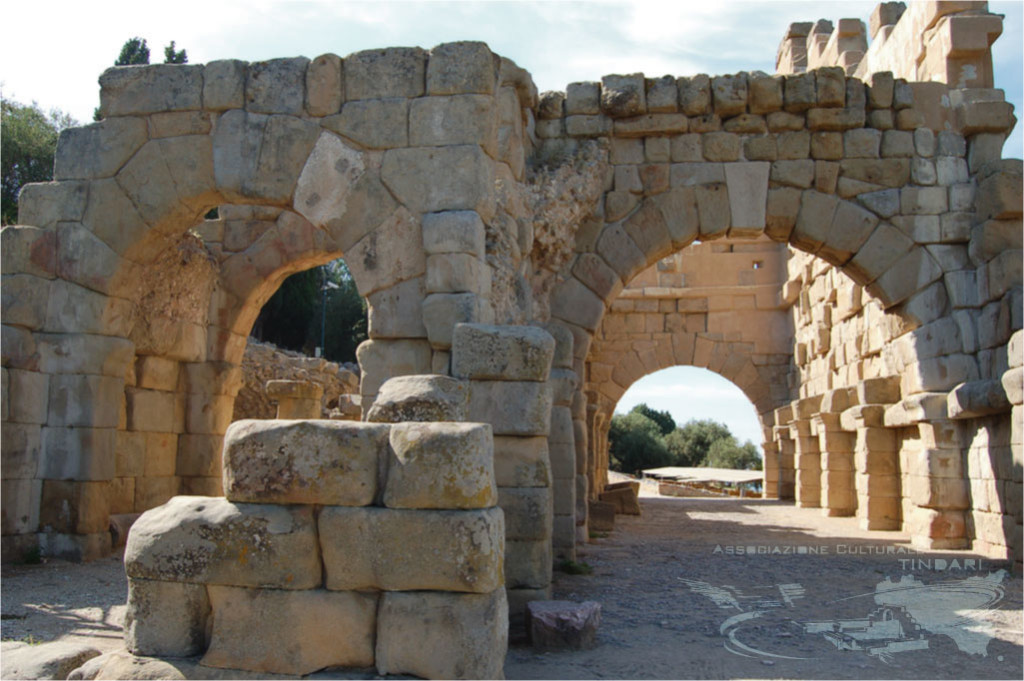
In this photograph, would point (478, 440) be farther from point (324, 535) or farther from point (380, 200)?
point (380, 200)

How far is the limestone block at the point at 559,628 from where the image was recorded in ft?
16.8

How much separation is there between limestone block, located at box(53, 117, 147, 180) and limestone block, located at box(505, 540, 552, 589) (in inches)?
190

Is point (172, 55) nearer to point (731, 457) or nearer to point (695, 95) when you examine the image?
point (695, 95)

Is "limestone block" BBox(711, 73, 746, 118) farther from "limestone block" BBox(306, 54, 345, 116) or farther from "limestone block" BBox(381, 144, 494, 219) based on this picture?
"limestone block" BBox(306, 54, 345, 116)

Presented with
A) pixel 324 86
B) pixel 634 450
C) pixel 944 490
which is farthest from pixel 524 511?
pixel 634 450

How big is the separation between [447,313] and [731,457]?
35.9 metres

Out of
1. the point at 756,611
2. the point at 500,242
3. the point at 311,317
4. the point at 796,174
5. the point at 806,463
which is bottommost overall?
the point at 756,611

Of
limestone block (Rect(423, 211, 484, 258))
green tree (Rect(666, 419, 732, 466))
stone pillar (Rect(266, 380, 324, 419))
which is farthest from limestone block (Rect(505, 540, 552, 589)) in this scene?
green tree (Rect(666, 419, 732, 466))

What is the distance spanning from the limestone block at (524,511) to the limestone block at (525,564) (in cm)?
4

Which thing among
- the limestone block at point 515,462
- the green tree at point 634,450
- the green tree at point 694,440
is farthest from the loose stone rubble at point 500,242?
the green tree at point 694,440

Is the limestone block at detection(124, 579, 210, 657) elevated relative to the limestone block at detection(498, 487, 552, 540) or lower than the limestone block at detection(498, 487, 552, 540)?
lower

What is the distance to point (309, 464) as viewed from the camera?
328cm

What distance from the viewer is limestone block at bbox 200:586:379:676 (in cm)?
324

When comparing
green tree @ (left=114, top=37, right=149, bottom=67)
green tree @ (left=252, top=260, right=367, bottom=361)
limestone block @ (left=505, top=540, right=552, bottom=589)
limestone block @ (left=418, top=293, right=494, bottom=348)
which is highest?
green tree @ (left=114, top=37, right=149, bottom=67)
